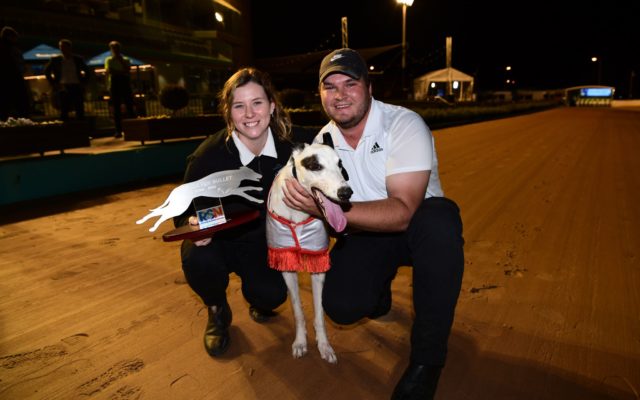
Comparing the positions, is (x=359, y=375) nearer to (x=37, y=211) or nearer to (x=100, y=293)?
(x=100, y=293)

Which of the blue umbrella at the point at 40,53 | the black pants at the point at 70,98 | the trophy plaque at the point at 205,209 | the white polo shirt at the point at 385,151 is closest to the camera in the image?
the trophy plaque at the point at 205,209

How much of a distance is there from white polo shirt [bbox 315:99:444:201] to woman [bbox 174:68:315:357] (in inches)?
14.1

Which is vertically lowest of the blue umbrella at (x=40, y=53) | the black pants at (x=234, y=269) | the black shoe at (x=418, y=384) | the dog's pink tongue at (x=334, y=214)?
the black shoe at (x=418, y=384)

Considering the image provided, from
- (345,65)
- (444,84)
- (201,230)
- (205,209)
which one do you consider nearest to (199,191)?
(205,209)

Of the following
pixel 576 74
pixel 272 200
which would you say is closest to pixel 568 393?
pixel 272 200

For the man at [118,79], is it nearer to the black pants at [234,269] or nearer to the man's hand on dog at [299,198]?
the black pants at [234,269]

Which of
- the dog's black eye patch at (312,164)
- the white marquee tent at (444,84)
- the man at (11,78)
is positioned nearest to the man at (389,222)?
the dog's black eye patch at (312,164)

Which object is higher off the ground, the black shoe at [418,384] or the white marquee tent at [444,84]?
the white marquee tent at [444,84]

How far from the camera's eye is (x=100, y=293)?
290 centimetres

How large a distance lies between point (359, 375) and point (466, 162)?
21.8ft

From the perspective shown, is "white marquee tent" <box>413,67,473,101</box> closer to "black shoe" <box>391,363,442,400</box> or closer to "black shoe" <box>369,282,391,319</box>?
"black shoe" <box>369,282,391,319</box>

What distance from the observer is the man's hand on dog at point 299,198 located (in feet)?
6.39

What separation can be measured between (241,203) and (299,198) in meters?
0.74

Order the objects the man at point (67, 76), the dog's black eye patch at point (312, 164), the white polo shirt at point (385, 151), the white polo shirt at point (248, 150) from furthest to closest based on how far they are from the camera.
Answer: the man at point (67, 76) < the white polo shirt at point (248, 150) < the white polo shirt at point (385, 151) < the dog's black eye patch at point (312, 164)
